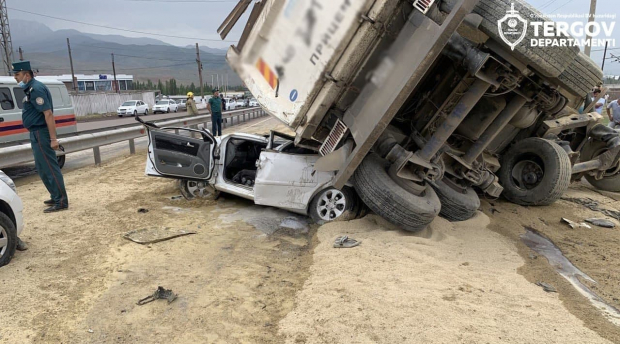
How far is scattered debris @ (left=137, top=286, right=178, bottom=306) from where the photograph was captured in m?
3.38

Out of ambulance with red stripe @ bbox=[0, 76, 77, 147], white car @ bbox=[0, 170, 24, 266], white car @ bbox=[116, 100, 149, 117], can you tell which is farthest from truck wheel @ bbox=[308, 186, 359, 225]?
white car @ bbox=[116, 100, 149, 117]

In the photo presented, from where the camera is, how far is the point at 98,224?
529 cm

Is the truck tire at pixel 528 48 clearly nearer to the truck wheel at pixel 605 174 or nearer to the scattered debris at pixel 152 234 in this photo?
the scattered debris at pixel 152 234

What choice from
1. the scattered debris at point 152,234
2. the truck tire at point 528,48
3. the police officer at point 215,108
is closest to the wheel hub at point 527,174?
the truck tire at point 528,48

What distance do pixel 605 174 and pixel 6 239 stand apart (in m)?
9.37

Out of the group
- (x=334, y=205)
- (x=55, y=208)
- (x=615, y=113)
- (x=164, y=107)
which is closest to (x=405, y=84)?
(x=334, y=205)

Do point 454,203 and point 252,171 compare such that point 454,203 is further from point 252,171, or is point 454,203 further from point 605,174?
point 605,174

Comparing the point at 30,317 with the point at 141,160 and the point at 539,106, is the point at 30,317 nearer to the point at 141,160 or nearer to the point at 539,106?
the point at 539,106

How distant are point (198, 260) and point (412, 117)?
3.28 meters

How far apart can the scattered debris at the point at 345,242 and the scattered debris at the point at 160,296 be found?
1760 mm

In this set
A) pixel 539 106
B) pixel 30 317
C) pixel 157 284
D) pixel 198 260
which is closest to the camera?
pixel 30 317

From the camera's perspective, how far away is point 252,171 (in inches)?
276

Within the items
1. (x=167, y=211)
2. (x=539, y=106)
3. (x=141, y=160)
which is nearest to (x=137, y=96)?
(x=141, y=160)

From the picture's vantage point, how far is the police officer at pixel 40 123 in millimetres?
5168
